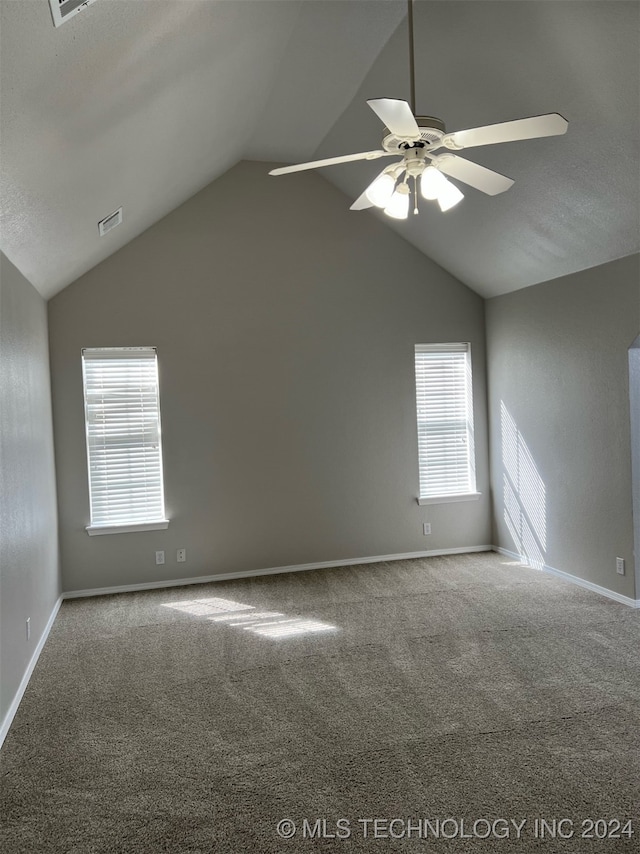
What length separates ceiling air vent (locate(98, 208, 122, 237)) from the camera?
4.20m

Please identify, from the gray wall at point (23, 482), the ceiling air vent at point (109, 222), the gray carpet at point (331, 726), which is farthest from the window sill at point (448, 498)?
the ceiling air vent at point (109, 222)

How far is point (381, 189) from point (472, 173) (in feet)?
1.33

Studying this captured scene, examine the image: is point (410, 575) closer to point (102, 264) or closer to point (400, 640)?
point (400, 640)

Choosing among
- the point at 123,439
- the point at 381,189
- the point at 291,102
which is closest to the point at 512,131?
the point at 381,189

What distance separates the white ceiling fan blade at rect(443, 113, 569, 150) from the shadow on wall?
12.3 ft

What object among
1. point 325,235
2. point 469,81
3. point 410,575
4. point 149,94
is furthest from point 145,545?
point 469,81

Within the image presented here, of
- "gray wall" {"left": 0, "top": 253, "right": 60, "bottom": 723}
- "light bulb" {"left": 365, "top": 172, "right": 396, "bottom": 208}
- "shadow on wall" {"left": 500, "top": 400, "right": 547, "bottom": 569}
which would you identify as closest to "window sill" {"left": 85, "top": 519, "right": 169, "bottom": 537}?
"gray wall" {"left": 0, "top": 253, "right": 60, "bottom": 723}

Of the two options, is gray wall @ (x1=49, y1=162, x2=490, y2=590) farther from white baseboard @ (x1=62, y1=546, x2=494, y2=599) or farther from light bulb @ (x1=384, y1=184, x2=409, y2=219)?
light bulb @ (x1=384, y1=184, x2=409, y2=219)

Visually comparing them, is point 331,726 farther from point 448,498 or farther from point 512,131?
point 448,498

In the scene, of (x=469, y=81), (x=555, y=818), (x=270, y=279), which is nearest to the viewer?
(x=555, y=818)

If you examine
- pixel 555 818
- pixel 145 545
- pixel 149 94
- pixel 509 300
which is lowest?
pixel 555 818

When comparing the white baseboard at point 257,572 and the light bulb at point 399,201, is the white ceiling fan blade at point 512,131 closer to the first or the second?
the light bulb at point 399,201

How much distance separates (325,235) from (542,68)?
285cm

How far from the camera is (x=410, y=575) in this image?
558 cm
